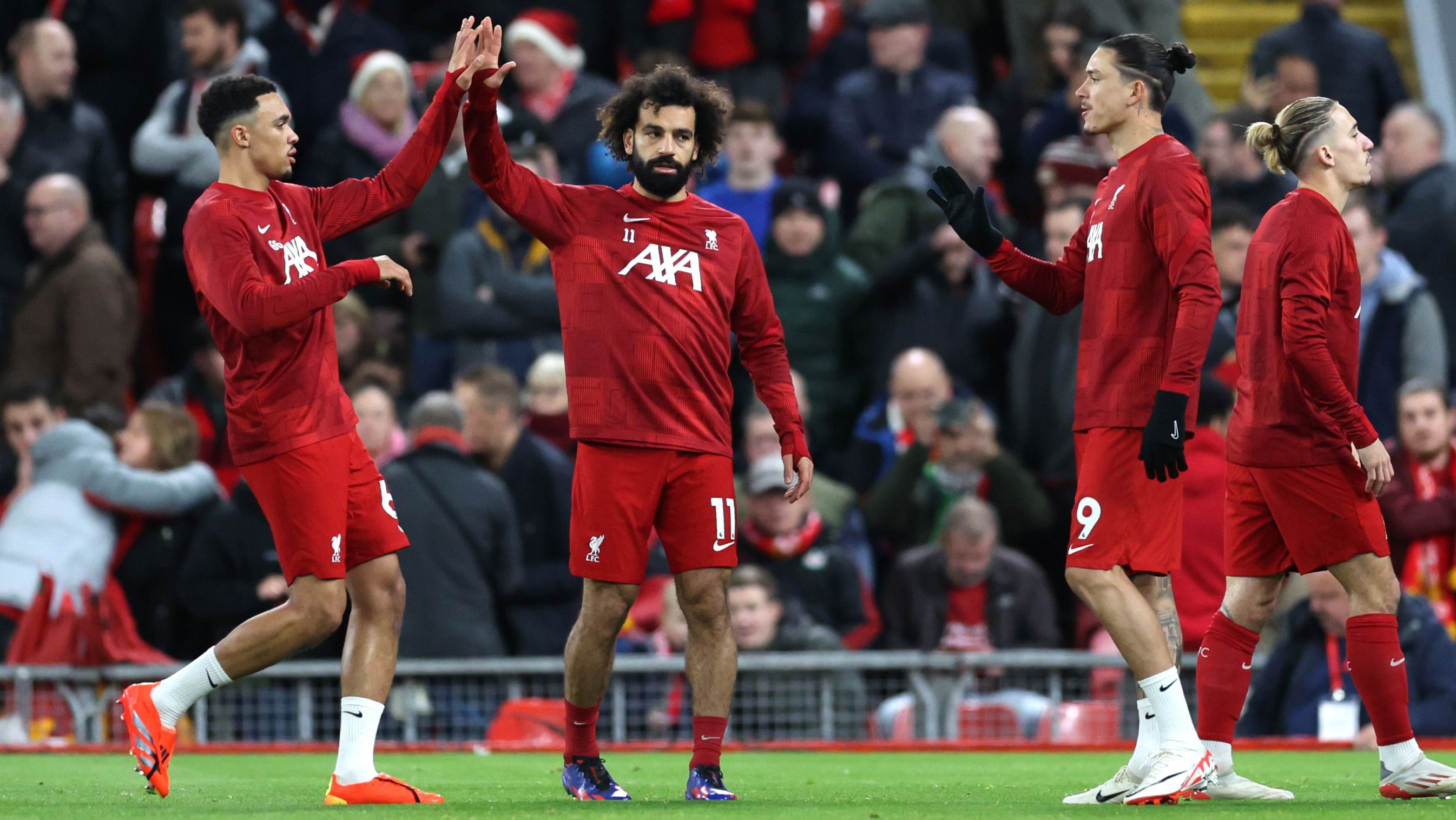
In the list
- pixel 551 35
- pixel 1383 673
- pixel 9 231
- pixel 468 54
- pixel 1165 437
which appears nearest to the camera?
pixel 1165 437

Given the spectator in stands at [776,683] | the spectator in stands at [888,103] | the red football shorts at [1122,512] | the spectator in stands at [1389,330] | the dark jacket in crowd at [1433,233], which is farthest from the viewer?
the spectator in stands at [888,103]

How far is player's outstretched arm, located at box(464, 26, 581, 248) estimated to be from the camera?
23.5 ft

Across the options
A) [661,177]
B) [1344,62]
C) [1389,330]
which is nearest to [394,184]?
[661,177]

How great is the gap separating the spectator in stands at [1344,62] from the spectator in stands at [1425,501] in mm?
3783

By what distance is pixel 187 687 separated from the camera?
23.0 feet

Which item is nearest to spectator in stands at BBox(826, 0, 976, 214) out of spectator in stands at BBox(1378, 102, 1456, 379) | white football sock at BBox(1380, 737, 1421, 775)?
spectator in stands at BBox(1378, 102, 1456, 379)

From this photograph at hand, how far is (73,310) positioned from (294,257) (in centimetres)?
604

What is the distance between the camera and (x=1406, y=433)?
1059 centimetres

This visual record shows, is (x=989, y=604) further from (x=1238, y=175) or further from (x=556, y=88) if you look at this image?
(x=556, y=88)

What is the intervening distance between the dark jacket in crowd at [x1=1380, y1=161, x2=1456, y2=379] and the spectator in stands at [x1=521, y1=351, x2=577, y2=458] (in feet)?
16.8

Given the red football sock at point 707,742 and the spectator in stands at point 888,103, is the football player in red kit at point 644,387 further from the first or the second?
the spectator in stands at point 888,103

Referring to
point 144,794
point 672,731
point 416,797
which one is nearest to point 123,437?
point 672,731

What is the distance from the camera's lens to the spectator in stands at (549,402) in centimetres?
1190

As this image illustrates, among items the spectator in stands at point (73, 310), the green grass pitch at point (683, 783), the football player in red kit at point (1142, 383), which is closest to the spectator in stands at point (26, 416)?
the spectator in stands at point (73, 310)
